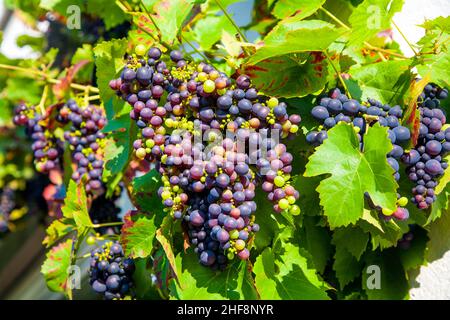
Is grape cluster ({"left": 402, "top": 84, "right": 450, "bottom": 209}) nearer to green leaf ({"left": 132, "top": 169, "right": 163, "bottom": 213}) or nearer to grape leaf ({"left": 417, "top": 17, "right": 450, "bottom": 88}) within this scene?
grape leaf ({"left": 417, "top": 17, "right": 450, "bottom": 88})

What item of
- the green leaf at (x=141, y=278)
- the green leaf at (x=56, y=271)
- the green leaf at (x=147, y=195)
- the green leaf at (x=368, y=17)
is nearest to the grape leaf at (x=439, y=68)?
the green leaf at (x=368, y=17)

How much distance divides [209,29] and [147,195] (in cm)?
59

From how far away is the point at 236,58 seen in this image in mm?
952

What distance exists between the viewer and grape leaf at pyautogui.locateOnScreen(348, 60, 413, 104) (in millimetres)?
969

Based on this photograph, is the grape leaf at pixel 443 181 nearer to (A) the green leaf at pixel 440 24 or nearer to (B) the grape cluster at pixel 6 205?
(A) the green leaf at pixel 440 24

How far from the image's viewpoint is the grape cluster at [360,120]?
0.87 m

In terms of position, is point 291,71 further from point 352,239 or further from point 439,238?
point 439,238

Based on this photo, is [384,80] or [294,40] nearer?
[294,40]

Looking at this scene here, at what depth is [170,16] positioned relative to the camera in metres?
1.00

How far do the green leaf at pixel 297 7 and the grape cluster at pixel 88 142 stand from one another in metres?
0.58

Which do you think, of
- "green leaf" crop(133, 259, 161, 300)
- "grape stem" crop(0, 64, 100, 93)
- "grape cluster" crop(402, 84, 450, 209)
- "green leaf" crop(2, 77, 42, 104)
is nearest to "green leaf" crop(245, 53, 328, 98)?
"grape cluster" crop(402, 84, 450, 209)

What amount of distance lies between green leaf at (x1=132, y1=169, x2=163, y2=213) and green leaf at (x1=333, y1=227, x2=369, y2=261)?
395 millimetres

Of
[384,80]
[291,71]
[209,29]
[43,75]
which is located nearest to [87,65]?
[43,75]
